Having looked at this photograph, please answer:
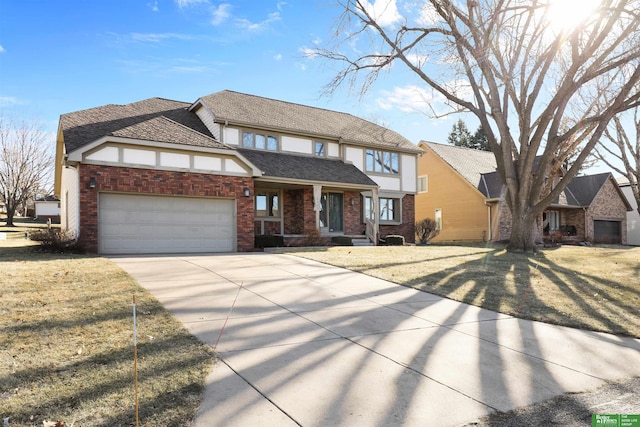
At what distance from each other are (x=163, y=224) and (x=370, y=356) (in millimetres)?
12123

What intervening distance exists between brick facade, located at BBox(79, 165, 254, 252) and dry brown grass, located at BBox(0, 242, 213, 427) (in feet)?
22.2

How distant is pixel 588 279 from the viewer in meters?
10.5

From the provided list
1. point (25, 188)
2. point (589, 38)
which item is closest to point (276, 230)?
point (589, 38)

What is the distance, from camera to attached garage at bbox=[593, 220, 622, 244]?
102ft

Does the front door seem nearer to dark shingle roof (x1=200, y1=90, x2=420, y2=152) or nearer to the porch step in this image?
the porch step

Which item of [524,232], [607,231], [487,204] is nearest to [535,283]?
[524,232]

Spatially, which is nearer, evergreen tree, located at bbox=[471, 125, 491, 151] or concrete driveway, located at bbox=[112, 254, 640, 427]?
concrete driveway, located at bbox=[112, 254, 640, 427]

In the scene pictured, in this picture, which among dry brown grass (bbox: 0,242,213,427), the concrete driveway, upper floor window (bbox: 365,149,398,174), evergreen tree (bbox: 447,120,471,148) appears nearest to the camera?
dry brown grass (bbox: 0,242,213,427)

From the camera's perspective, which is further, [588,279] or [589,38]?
[589,38]

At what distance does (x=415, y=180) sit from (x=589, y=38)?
11804mm

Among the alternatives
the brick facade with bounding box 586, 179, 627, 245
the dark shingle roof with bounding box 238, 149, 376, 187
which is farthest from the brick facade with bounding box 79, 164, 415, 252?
the brick facade with bounding box 586, 179, 627, 245

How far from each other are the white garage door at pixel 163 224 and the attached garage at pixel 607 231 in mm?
27265

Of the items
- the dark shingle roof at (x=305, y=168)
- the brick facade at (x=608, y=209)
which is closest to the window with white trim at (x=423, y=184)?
the dark shingle roof at (x=305, y=168)

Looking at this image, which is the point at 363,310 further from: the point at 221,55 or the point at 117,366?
the point at 221,55
